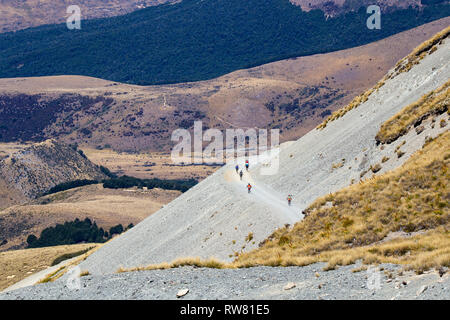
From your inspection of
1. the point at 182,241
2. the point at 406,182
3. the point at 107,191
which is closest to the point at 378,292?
the point at 406,182

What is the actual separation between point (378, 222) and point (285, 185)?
61.0 ft

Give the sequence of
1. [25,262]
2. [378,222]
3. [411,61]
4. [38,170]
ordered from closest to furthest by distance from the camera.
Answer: [378,222] → [411,61] → [25,262] → [38,170]

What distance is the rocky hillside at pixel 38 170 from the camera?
466ft

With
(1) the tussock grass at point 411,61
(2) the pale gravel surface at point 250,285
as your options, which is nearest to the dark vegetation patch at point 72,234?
(1) the tussock grass at point 411,61

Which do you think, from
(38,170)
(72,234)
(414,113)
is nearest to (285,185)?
(414,113)

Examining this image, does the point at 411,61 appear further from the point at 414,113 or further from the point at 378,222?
the point at 378,222

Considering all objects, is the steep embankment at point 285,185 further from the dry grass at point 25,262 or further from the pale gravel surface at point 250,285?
the dry grass at point 25,262

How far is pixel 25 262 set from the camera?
241 feet

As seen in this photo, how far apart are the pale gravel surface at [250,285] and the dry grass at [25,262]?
140ft

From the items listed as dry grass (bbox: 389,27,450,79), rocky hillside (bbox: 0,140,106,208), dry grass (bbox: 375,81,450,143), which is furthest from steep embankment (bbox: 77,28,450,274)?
rocky hillside (bbox: 0,140,106,208)

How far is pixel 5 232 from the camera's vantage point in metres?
107

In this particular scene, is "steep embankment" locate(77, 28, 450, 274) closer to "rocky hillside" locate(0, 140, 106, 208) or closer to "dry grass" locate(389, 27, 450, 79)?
"dry grass" locate(389, 27, 450, 79)

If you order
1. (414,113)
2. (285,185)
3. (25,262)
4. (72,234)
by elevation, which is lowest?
(25,262)
